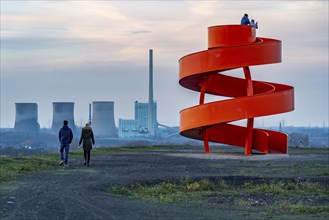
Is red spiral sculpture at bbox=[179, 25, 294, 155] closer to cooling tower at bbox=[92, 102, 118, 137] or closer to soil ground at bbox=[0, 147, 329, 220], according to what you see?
soil ground at bbox=[0, 147, 329, 220]

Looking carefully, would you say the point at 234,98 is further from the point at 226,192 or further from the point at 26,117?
the point at 26,117

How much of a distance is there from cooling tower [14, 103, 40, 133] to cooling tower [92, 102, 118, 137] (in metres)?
11.3

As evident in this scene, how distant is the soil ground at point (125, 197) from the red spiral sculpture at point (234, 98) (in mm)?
4412

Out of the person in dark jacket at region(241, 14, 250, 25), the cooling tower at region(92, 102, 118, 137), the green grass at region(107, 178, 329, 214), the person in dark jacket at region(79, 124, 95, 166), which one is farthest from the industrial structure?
the green grass at region(107, 178, 329, 214)

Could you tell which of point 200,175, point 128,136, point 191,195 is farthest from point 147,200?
point 128,136

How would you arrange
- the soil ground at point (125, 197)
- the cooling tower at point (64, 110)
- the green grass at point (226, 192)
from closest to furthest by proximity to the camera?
the soil ground at point (125, 197) → the green grass at point (226, 192) → the cooling tower at point (64, 110)

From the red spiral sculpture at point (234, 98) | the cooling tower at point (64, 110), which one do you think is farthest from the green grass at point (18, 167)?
the cooling tower at point (64, 110)

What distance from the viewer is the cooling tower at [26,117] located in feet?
499

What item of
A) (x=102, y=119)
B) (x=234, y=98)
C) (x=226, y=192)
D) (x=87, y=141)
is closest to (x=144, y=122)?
(x=102, y=119)

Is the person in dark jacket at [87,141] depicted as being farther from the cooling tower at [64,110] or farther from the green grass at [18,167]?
the cooling tower at [64,110]

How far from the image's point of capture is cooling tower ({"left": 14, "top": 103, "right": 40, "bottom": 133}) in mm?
152113

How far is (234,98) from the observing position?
3669cm

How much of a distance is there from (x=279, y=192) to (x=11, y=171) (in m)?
8.49

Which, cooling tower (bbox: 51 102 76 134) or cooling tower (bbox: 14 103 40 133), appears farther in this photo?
cooling tower (bbox: 14 103 40 133)
